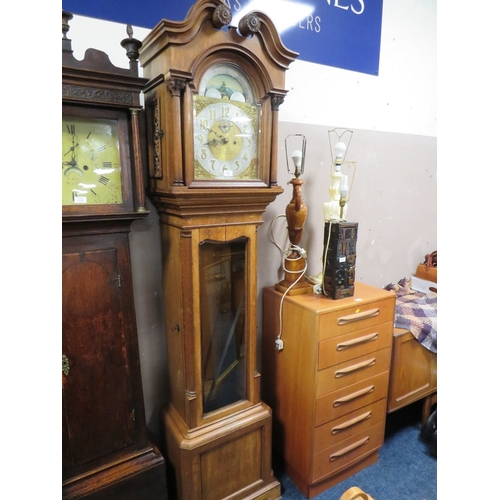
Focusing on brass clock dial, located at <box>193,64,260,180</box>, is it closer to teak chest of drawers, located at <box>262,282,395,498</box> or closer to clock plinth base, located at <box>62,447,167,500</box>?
teak chest of drawers, located at <box>262,282,395,498</box>

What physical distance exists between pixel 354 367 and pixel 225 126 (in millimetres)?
1096

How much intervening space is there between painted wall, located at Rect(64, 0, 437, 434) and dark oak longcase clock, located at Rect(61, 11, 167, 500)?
10.6 inches

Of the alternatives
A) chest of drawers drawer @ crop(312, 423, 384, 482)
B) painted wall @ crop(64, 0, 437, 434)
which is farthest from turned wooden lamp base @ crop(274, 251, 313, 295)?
chest of drawers drawer @ crop(312, 423, 384, 482)

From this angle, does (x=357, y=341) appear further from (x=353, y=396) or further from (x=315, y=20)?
(x=315, y=20)

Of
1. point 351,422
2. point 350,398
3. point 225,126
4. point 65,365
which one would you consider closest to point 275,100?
point 225,126

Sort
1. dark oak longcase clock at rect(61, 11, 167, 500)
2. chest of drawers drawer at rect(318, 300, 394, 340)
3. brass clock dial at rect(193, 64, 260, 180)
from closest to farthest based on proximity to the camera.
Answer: dark oak longcase clock at rect(61, 11, 167, 500), brass clock dial at rect(193, 64, 260, 180), chest of drawers drawer at rect(318, 300, 394, 340)

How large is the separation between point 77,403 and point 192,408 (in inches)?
15.1

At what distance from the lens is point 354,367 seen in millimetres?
1534

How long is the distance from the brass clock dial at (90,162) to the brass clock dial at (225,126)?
9.8 inches

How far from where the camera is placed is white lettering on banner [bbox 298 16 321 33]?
64.4 inches

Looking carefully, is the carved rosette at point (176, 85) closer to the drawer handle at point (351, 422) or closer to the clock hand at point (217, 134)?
the clock hand at point (217, 134)

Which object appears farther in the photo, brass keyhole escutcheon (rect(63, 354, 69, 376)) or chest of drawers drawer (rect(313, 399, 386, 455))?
chest of drawers drawer (rect(313, 399, 386, 455))

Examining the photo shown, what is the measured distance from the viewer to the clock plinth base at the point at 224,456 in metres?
1.31

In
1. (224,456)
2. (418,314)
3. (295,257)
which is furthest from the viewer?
(418,314)
